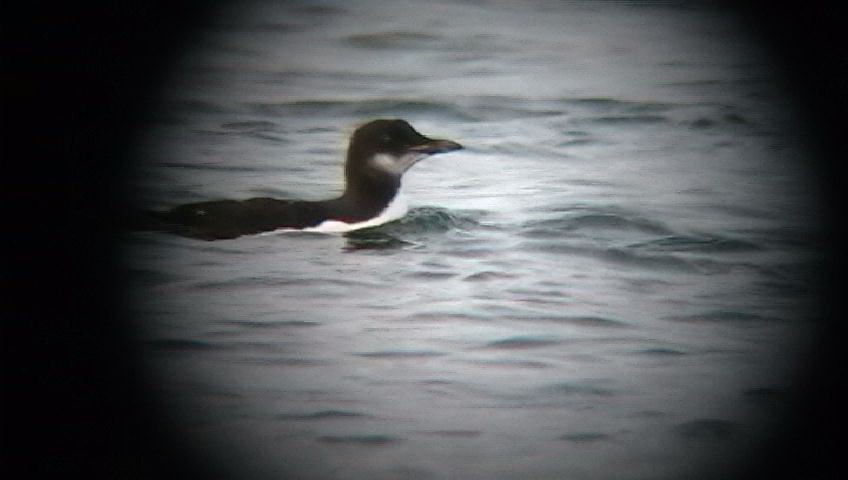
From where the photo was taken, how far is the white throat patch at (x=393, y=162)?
6.89 m

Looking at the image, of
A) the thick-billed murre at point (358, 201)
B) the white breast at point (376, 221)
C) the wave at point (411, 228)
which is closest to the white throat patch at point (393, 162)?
the thick-billed murre at point (358, 201)

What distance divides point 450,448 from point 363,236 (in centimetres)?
212

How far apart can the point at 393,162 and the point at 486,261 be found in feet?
2.63

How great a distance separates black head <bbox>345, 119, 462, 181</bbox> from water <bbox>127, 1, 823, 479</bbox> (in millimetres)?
327

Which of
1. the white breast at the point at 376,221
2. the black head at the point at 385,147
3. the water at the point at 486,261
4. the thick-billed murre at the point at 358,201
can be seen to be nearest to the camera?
the water at the point at 486,261

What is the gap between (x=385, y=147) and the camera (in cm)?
691

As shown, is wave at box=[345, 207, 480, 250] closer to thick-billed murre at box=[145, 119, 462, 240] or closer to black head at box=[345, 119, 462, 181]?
thick-billed murre at box=[145, 119, 462, 240]

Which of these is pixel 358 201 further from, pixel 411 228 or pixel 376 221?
pixel 411 228

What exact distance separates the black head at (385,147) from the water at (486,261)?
327mm

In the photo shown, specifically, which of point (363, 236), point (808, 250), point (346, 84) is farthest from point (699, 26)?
point (363, 236)

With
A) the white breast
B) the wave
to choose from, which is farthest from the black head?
the wave

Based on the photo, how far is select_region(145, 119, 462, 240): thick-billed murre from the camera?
21.2 feet

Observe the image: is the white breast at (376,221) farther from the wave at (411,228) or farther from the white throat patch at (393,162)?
the white throat patch at (393,162)

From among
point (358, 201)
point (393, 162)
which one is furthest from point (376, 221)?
point (393, 162)
